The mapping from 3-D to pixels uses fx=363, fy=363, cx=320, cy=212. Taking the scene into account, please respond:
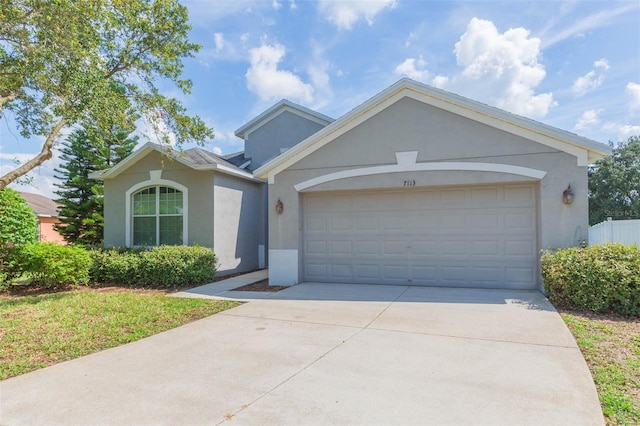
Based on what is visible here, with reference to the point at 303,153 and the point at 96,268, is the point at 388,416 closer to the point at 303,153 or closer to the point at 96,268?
the point at 303,153

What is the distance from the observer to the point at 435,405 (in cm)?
330

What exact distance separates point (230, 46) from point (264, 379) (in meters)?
10.9

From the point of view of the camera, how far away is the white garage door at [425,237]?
334 inches

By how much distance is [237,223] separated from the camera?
41.7 ft

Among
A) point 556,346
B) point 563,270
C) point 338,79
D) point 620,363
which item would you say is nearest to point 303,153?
point 338,79

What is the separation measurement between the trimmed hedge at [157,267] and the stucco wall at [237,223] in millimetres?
987

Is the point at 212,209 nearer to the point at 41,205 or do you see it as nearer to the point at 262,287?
the point at 262,287

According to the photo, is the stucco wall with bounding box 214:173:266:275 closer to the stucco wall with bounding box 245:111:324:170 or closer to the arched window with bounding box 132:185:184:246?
the arched window with bounding box 132:185:184:246

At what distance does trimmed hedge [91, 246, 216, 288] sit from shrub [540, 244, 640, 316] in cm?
860

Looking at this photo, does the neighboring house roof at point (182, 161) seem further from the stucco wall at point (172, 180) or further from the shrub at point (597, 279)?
the shrub at point (597, 279)

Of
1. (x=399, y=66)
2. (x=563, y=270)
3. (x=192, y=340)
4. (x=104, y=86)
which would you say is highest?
(x=399, y=66)

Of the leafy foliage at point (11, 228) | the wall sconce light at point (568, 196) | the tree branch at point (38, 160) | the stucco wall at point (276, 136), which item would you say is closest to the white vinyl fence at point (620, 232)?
the wall sconce light at point (568, 196)

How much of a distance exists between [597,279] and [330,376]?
5389mm

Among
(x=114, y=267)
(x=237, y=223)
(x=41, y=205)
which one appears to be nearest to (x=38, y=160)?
(x=114, y=267)
